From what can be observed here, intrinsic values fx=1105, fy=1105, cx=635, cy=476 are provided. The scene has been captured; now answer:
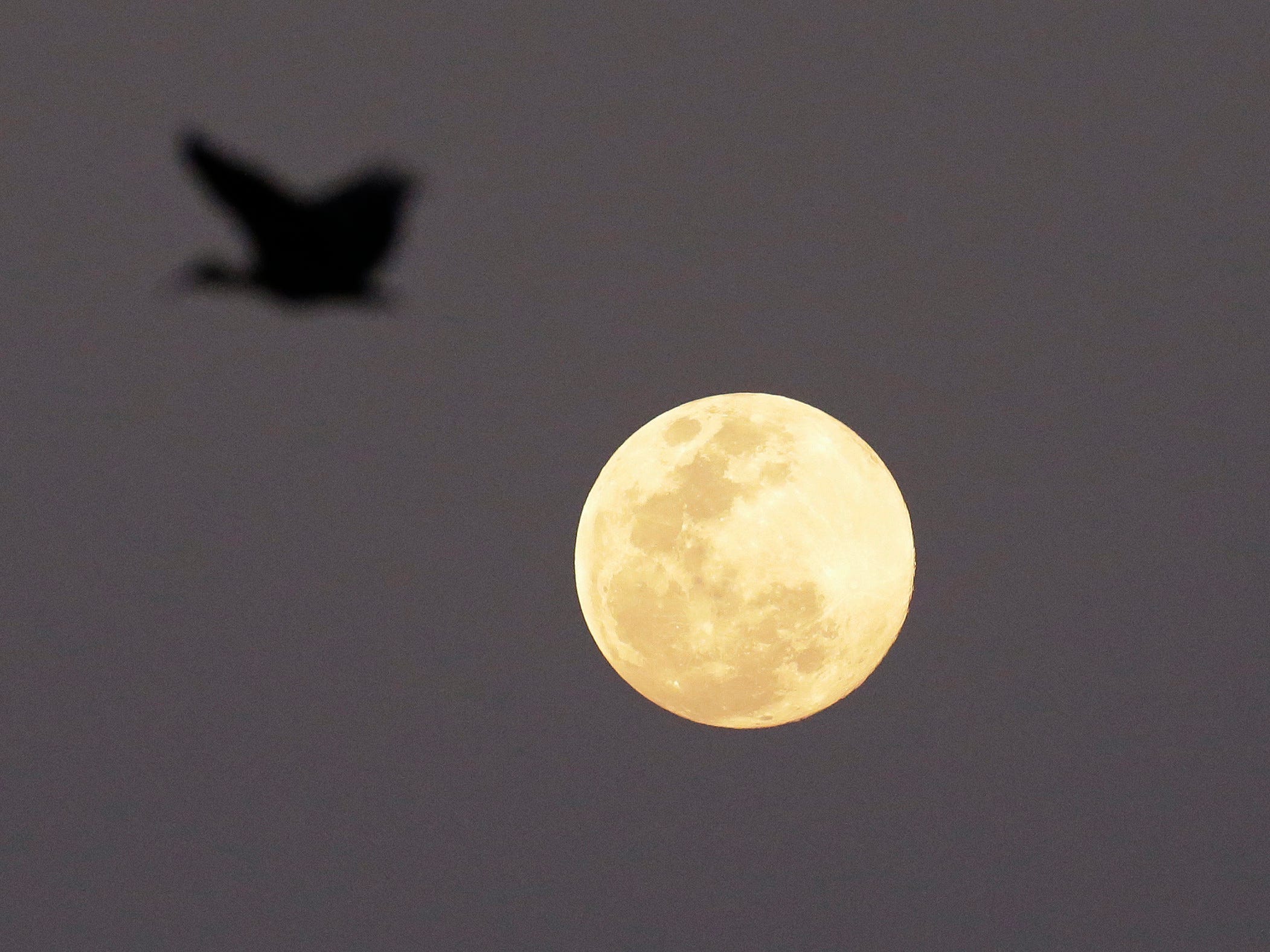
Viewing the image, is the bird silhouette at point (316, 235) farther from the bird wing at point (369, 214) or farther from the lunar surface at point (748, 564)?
the lunar surface at point (748, 564)

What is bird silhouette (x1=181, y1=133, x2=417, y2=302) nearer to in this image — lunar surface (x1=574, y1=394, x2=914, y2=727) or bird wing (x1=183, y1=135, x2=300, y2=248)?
bird wing (x1=183, y1=135, x2=300, y2=248)

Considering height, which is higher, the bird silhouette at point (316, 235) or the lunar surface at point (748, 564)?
the bird silhouette at point (316, 235)

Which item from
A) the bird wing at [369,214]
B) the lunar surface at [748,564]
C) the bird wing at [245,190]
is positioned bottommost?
the lunar surface at [748,564]

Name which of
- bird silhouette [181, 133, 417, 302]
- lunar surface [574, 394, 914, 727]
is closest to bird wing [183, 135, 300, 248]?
bird silhouette [181, 133, 417, 302]

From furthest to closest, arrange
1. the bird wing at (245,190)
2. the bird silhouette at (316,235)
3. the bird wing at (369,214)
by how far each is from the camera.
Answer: the bird wing at (369,214) < the bird silhouette at (316,235) < the bird wing at (245,190)

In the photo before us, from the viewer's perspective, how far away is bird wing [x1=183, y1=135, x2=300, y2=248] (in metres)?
9.10

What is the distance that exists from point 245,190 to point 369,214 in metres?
1.29

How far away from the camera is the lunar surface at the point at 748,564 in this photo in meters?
10.5

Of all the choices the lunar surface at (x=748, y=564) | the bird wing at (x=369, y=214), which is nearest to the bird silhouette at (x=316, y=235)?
the bird wing at (x=369, y=214)

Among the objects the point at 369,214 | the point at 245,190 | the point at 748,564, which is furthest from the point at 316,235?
the point at 748,564

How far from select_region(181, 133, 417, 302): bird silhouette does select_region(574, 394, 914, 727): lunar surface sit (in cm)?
332

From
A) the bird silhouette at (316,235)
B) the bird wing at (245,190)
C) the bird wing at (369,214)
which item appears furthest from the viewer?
the bird wing at (369,214)

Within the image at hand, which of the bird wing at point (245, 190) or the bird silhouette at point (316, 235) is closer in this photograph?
the bird wing at point (245, 190)

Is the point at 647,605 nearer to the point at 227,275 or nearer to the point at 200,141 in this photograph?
the point at 227,275
